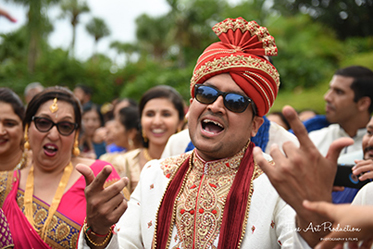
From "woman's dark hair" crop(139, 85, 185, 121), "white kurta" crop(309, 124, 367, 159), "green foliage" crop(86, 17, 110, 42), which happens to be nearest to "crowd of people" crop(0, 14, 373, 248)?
"woman's dark hair" crop(139, 85, 185, 121)

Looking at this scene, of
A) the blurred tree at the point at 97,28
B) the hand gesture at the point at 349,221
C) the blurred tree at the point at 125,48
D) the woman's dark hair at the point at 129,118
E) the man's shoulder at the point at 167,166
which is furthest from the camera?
the blurred tree at the point at 125,48

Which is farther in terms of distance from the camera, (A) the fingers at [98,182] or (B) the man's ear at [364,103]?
(B) the man's ear at [364,103]

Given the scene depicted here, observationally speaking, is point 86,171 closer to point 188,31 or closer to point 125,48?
point 188,31

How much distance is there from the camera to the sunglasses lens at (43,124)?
10.2ft

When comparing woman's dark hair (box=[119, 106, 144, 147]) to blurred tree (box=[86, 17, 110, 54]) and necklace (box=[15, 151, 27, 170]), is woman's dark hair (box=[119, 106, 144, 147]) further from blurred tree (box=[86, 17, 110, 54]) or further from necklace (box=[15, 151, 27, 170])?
blurred tree (box=[86, 17, 110, 54])

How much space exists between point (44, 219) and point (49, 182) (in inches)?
14.4

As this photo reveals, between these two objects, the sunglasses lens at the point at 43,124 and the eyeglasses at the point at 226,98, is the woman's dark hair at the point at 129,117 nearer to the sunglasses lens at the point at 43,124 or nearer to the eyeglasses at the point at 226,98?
the sunglasses lens at the point at 43,124

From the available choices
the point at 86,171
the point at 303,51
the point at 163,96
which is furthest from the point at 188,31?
the point at 86,171

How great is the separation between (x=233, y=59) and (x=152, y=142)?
2248 millimetres

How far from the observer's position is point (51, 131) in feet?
10.2

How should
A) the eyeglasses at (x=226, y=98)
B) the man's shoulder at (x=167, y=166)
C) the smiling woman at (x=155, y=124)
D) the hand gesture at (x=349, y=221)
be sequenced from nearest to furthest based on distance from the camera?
1. the hand gesture at (x=349, y=221)
2. the eyeglasses at (x=226, y=98)
3. the man's shoulder at (x=167, y=166)
4. the smiling woman at (x=155, y=124)

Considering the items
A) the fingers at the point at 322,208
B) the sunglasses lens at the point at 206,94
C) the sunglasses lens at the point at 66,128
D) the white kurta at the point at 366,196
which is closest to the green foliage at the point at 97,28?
the sunglasses lens at the point at 66,128

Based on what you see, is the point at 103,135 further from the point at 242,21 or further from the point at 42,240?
the point at 242,21

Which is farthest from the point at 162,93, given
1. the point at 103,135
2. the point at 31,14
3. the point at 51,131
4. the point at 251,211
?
the point at 31,14
